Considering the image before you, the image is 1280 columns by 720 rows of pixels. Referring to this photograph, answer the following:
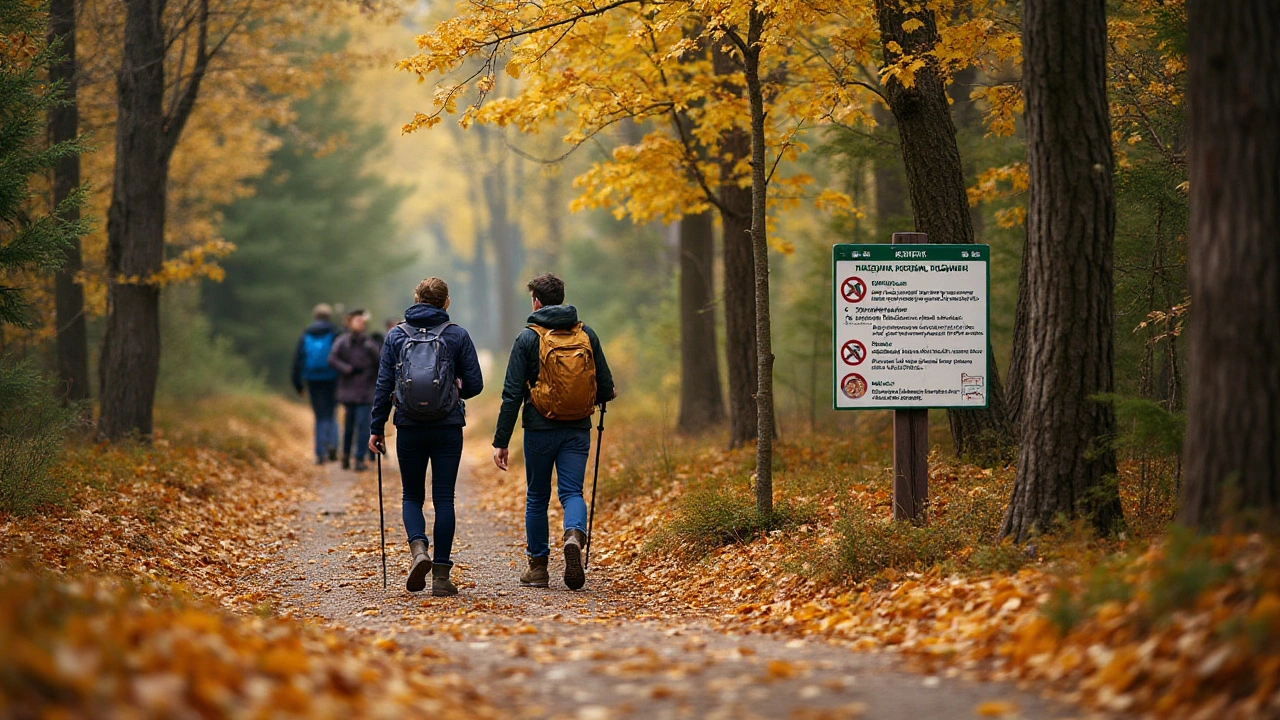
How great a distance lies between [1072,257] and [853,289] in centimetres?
152

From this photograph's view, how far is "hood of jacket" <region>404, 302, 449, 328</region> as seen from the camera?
7832 millimetres

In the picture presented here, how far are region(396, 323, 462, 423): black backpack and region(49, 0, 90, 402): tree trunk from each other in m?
7.16

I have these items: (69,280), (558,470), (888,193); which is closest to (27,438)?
(558,470)

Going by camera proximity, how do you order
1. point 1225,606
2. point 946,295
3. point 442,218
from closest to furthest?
1. point 1225,606
2. point 946,295
3. point 442,218

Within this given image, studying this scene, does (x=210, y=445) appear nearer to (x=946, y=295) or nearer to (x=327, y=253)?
(x=946, y=295)

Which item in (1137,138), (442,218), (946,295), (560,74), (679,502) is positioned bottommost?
(679,502)

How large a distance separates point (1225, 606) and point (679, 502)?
608 cm

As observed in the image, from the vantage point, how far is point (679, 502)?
33.1 ft

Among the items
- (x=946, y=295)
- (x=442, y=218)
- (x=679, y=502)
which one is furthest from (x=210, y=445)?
(x=442, y=218)

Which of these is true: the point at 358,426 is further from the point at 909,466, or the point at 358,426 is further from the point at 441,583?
the point at 909,466

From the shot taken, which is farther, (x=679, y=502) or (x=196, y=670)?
(x=679, y=502)

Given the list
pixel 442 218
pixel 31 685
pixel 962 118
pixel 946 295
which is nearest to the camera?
pixel 31 685

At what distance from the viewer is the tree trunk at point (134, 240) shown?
13.0 metres

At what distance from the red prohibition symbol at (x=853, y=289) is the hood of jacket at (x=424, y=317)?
2.79 metres
